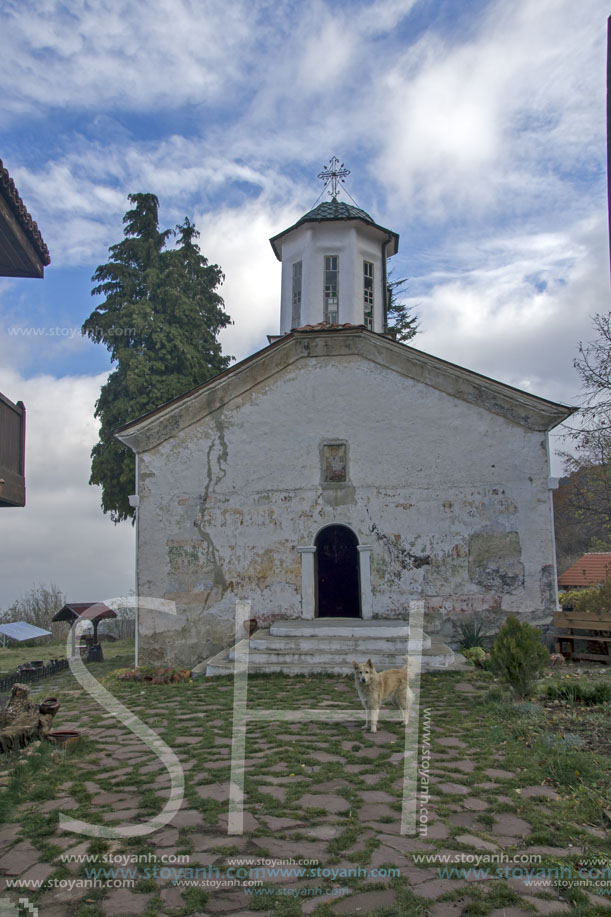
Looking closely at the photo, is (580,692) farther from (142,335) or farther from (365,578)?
(142,335)

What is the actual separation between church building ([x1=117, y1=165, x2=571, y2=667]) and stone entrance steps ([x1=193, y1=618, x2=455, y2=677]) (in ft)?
1.88

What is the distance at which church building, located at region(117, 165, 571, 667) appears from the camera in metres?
13.8

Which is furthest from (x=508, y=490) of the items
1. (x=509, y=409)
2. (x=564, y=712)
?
(x=564, y=712)

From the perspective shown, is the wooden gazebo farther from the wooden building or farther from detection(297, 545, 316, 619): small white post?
the wooden building

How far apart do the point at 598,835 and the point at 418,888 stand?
5.19 feet

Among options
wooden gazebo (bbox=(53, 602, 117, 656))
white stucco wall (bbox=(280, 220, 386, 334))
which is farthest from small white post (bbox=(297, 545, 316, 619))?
wooden gazebo (bbox=(53, 602, 117, 656))

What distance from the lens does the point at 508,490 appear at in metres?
14.0

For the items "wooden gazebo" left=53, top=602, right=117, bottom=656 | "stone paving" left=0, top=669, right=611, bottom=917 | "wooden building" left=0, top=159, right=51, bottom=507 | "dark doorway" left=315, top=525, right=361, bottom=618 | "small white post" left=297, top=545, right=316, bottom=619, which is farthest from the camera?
"wooden gazebo" left=53, top=602, right=117, bottom=656

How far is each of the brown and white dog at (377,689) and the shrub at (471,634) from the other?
5.38 meters

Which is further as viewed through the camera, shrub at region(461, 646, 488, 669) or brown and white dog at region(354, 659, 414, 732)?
shrub at region(461, 646, 488, 669)

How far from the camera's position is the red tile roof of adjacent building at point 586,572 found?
2289 cm

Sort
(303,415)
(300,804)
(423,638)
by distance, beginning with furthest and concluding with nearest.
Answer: (303,415)
(423,638)
(300,804)

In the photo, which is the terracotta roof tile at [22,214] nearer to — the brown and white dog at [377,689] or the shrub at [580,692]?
the brown and white dog at [377,689]

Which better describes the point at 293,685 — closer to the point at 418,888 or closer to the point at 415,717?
the point at 415,717
